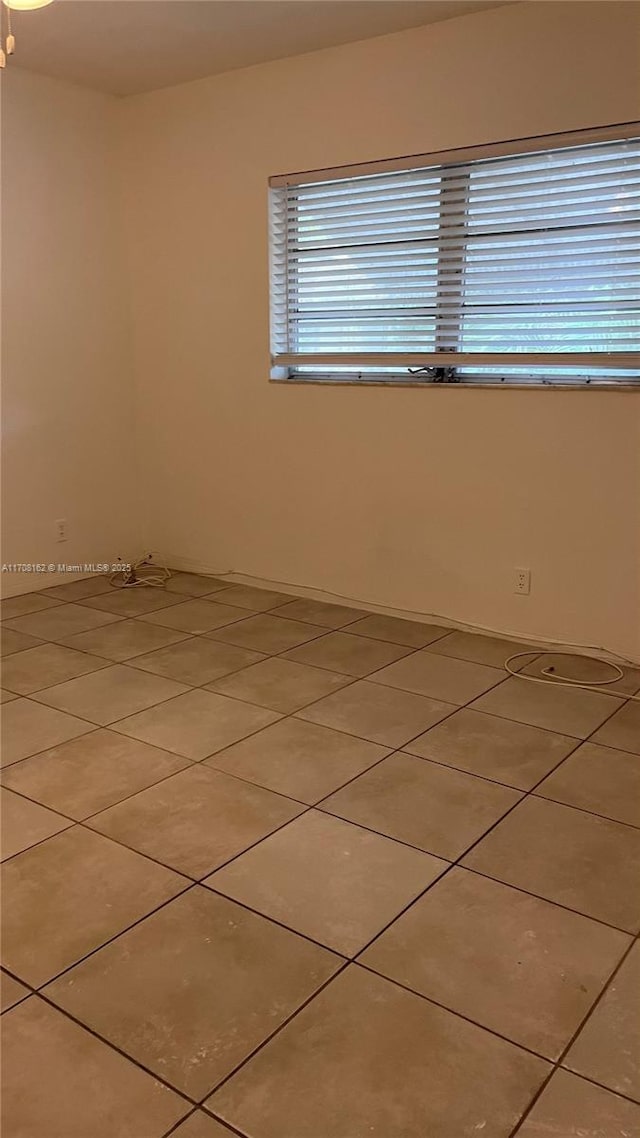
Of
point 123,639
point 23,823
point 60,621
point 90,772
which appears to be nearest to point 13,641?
point 60,621

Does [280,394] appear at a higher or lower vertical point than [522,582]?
higher

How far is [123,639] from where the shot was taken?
362 cm

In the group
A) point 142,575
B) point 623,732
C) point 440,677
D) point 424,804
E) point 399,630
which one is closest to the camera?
point 424,804

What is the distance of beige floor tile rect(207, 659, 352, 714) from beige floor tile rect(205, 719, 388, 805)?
21 cm

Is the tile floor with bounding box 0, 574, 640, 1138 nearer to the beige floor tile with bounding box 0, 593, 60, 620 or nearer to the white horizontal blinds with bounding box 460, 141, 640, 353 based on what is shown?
the beige floor tile with bounding box 0, 593, 60, 620

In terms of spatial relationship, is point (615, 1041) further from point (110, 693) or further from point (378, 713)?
point (110, 693)

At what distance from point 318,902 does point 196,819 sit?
0.46m

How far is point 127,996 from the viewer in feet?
5.34

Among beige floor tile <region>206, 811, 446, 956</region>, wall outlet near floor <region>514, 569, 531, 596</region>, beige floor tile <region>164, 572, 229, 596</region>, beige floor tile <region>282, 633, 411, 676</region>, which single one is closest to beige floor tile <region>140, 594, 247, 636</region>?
beige floor tile <region>164, 572, 229, 596</region>

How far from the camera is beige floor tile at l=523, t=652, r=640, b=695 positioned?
10.2ft

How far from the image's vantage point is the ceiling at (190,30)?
10.3 ft

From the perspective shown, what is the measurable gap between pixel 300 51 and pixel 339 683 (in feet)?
8.62

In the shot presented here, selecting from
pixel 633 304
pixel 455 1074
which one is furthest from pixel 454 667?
pixel 455 1074

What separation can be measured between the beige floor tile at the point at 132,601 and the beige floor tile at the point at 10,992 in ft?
7.81
